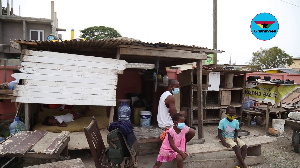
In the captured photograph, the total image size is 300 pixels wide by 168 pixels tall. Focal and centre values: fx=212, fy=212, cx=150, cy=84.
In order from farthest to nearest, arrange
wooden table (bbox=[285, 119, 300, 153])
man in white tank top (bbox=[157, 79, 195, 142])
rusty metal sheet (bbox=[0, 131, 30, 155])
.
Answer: wooden table (bbox=[285, 119, 300, 153]) < man in white tank top (bbox=[157, 79, 195, 142]) < rusty metal sheet (bbox=[0, 131, 30, 155])

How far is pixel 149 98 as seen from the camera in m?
8.74

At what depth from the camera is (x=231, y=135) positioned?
5070mm

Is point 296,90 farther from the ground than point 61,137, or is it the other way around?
point 296,90

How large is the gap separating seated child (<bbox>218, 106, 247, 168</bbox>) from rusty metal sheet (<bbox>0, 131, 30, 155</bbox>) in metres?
4.43

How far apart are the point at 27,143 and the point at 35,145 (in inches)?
8.1

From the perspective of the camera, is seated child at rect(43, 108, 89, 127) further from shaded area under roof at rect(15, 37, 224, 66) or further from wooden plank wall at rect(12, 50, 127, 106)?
shaded area under roof at rect(15, 37, 224, 66)

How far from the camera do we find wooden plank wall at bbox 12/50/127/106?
518 cm

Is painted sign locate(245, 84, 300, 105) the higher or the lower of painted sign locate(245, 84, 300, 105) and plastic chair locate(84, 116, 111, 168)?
the higher

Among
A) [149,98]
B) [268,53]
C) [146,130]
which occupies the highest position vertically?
[268,53]

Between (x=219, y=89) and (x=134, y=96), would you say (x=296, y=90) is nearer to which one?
(x=219, y=89)

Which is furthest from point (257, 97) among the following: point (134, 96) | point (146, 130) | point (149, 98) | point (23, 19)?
point (23, 19)

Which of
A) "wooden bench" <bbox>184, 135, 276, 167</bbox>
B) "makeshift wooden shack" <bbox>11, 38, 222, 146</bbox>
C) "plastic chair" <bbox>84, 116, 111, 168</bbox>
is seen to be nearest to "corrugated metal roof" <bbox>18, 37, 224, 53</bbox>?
"makeshift wooden shack" <bbox>11, 38, 222, 146</bbox>

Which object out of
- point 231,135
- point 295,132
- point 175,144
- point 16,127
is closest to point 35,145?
point 16,127

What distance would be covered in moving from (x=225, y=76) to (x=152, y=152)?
16.7 feet
